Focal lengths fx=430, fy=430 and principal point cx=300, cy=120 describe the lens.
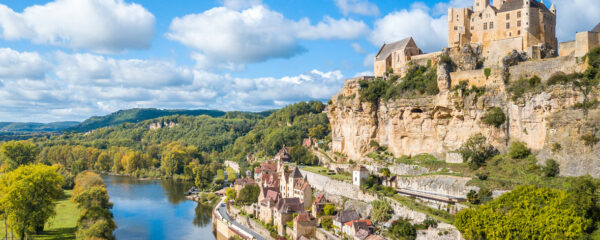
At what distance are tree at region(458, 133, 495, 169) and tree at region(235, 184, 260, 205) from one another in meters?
19.3

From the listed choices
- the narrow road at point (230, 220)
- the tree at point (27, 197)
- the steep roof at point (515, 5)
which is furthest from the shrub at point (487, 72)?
the tree at point (27, 197)

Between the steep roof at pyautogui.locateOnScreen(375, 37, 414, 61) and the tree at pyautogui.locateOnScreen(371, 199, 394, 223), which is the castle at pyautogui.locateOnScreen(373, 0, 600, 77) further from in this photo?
the tree at pyautogui.locateOnScreen(371, 199, 394, 223)

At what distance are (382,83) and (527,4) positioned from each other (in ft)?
43.3

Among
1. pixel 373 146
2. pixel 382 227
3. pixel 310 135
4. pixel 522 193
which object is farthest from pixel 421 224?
pixel 310 135

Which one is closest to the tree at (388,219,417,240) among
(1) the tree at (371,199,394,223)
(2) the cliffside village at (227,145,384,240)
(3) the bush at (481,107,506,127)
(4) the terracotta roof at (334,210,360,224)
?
(2) the cliffside village at (227,145,384,240)

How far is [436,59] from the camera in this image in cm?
3653

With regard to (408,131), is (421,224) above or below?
below

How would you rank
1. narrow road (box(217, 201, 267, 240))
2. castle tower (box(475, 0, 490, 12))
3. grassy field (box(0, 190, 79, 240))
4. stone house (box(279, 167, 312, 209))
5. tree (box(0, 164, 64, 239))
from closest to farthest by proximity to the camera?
tree (box(0, 164, 64, 239)) → grassy field (box(0, 190, 79, 240)) → narrow road (box(217, 201, 267, 240)) → castle tower (box(475, 0, 490, 12)) → stone house (box(279, 167, 312, 209))

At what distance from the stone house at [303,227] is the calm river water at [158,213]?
11195 millimetres

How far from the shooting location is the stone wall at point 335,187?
1272 inches

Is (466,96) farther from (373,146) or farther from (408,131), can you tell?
(373,146)

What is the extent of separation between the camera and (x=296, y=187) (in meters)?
37.5

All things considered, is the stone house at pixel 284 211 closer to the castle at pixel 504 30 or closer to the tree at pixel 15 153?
the castle at pixel 504 30

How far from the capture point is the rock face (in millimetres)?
25109
